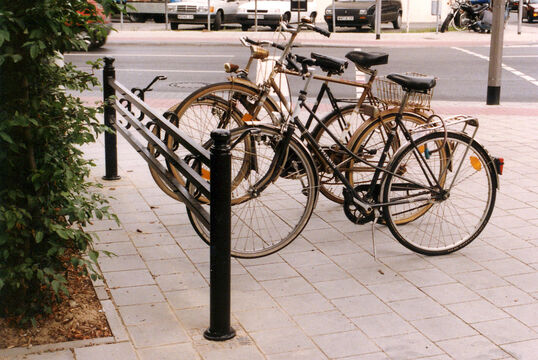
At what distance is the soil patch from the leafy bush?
73 mm

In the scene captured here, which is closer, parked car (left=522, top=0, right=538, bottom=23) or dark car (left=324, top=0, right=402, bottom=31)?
dark car (left=324, top=0, right=402, bottom=31)

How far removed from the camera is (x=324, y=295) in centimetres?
464

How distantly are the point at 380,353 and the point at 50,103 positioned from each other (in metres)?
2.02

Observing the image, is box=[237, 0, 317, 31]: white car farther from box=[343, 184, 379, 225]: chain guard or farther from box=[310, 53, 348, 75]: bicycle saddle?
box=[343, 184, 379, 225]: chain guard

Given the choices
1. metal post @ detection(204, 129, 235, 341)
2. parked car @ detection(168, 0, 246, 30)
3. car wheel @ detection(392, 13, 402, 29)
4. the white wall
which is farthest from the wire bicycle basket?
the white wall

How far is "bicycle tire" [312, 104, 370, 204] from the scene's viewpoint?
575 cm

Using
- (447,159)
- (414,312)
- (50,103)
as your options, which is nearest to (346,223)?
(447,159)

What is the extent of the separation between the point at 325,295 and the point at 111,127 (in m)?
→ 2.72

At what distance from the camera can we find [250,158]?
17.1ft

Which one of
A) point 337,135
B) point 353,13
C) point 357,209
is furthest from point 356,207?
point 353,13

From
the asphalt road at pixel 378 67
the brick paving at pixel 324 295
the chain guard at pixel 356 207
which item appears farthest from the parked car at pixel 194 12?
the chain guard at pixel 356 207

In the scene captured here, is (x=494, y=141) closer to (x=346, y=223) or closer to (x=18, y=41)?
(x=346, y=223)

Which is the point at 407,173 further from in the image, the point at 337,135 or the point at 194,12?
the point at 194,12

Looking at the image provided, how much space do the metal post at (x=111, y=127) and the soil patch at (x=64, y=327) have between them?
2.32 m
